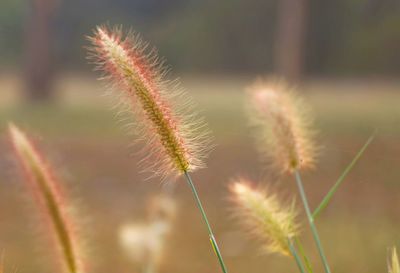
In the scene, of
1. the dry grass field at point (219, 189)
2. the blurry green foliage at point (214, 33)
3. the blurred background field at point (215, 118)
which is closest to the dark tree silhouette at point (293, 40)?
the blurred background field at point (215, 118)

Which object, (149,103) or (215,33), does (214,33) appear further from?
(149,103)

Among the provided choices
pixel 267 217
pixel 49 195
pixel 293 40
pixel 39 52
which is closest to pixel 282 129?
pixel 267 217

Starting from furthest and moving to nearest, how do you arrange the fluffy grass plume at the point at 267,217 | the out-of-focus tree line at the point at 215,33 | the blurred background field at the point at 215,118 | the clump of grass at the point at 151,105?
the out-of-focus tree line at the point at 215,33
the blurred background field at the point at 215,118
the fluffy grass plume at the point at 267,217
the clump of grass at the point at 151,105

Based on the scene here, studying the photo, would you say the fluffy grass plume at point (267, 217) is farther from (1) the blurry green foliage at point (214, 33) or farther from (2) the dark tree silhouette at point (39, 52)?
(2) the dark tree silhouette at point (39, 52)

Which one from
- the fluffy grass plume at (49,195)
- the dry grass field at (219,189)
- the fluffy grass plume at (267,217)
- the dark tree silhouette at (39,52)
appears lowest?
the fluffy grass plume at (267,217)

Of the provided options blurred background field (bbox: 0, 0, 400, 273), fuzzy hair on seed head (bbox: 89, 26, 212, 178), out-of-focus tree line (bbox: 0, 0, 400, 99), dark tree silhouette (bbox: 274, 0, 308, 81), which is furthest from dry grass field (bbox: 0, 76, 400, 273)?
out-of-focus tree line (bbox: 0, 0, 400, 99)

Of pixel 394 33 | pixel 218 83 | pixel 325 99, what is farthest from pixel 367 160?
pixel 218 83

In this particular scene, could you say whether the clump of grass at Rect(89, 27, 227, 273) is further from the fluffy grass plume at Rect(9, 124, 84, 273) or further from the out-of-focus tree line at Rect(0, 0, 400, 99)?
the out-of-focus tree line at Rect(0, 0, 400, 99)
